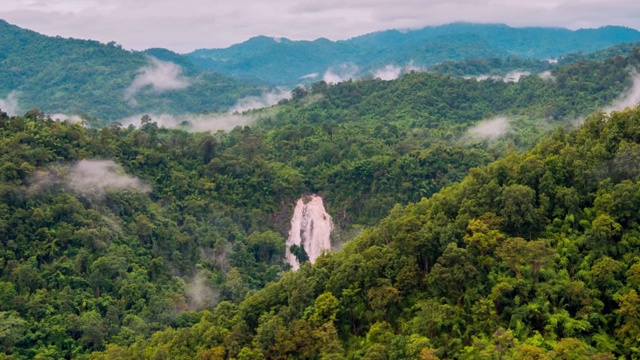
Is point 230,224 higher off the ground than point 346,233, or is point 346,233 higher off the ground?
point 230,224

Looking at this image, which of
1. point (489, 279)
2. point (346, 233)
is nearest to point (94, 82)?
point (346, 233)

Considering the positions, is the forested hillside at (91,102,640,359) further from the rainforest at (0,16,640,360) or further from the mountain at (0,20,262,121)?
the mountain at (0,20,262,121)

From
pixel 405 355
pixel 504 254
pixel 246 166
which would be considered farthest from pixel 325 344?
pixel 246 166

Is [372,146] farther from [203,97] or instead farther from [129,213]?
[203,97]

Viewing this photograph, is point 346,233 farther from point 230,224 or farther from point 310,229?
point 230,224

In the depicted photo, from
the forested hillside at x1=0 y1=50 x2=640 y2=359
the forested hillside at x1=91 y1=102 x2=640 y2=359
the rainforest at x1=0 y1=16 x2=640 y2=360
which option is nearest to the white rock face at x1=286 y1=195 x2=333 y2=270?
the rainforest at x1=0 y1=16 x2=640 y2=360

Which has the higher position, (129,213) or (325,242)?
(129,213)
